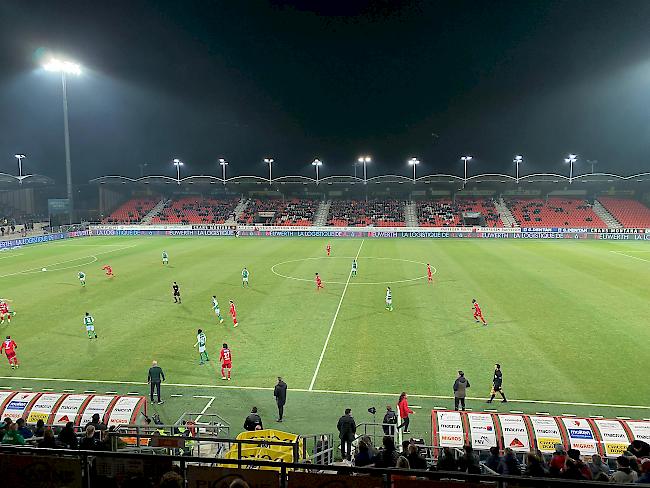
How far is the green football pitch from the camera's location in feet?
52.0

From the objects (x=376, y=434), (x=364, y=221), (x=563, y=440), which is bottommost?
(x=376, y=434)

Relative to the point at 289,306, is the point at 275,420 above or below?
below

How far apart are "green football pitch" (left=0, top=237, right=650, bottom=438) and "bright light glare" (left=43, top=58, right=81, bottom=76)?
31.7 meters

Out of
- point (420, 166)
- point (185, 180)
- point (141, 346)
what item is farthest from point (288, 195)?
point (141, 346)

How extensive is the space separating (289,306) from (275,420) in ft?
43.5

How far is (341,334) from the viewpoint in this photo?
22.3 m

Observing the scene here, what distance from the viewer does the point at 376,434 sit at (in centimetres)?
1361

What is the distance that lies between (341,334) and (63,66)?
197 feet

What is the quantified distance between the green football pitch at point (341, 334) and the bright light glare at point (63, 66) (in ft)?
104

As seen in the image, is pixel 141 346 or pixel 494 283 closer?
pixel 141 346

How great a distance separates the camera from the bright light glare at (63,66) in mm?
60812

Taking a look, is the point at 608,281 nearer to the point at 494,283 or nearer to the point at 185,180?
the point at 494,283

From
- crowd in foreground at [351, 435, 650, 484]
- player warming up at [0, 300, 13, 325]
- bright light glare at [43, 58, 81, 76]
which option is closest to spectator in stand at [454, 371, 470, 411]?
crowd in foreground at [351, 435, 650, 484]

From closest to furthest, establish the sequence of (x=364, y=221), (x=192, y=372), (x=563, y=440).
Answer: (x=563, y=440) < (x=192, y=372) < (x=364, y=221)
